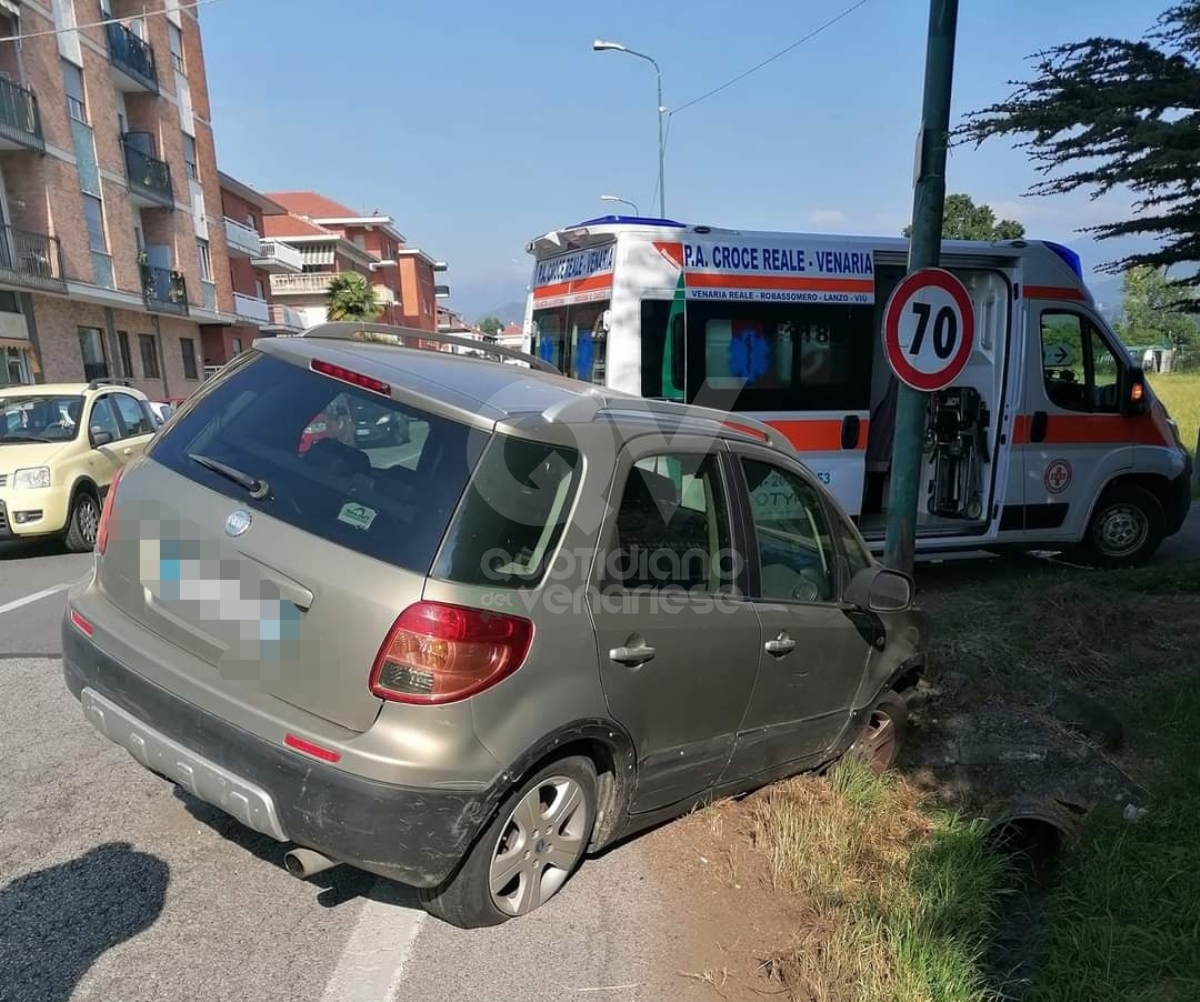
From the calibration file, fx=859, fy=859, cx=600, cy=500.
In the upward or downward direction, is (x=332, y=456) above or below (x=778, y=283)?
below

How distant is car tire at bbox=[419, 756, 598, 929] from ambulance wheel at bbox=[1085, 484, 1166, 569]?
7207 mm

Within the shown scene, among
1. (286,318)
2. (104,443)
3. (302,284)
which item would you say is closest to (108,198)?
(286,318)

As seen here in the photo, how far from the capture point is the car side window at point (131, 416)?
993 centimetres

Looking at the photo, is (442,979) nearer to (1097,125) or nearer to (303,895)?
(303,895)

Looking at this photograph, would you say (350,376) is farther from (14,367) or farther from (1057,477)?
(14,367)

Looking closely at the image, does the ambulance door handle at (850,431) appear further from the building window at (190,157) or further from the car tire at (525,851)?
the building window at (190,157)

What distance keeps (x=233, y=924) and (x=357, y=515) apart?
141 centimetres

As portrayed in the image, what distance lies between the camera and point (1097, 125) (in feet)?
19.4

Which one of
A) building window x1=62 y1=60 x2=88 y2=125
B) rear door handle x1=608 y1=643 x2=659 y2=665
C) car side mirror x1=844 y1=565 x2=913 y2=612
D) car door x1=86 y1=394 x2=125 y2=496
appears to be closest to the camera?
Result: rear door handle x1=608 y1=643 x2=659 y2=665

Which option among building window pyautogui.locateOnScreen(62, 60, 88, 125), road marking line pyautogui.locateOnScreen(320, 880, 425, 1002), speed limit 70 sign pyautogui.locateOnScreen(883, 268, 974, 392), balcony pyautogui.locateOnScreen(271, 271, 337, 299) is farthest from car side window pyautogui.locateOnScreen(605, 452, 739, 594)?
balcony pyautogui.locateOnScreen(271, 271, 337, 299)

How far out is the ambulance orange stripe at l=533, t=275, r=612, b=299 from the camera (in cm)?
671

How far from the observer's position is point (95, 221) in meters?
25.6

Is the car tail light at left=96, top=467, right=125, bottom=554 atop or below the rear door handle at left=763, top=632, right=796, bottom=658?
atop

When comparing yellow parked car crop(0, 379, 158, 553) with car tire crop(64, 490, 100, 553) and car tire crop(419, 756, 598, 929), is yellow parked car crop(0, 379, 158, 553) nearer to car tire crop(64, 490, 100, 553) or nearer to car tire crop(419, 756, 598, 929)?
car tire crop(64, 490, 100, 553)
